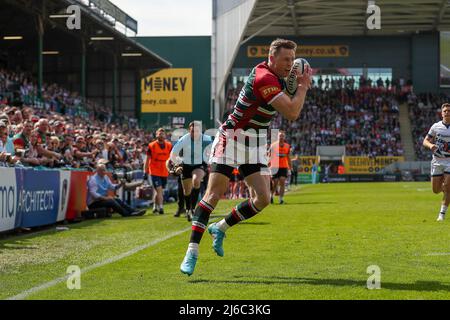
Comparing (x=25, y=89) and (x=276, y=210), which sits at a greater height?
(x=25, y=89)

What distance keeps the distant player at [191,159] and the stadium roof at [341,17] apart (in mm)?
40904

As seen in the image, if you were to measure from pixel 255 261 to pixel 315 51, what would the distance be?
214 ft

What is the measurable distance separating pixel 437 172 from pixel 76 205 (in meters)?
7.99

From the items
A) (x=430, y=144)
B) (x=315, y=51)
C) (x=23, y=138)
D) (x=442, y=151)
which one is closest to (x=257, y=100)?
(x=430, y=144)

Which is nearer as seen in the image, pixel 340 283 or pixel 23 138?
pixel 340 283

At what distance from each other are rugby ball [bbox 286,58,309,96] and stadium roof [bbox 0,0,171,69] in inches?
1119

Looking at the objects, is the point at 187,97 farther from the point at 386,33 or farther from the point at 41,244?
the point at 41,244

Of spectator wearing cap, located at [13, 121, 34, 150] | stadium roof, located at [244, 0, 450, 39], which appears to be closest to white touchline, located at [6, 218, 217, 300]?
spectator wearing cap, located at [13, 121, 34, 150]

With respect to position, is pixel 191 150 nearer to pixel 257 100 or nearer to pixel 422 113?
pixel 257 100

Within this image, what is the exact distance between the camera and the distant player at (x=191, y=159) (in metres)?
17.4

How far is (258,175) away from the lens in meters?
8.93

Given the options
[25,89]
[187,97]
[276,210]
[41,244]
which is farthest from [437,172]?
[187,97]

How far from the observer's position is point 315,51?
73375 mm

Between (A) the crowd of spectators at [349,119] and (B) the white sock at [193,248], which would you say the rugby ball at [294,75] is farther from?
(A) the crowd of spectators at [349,119]
